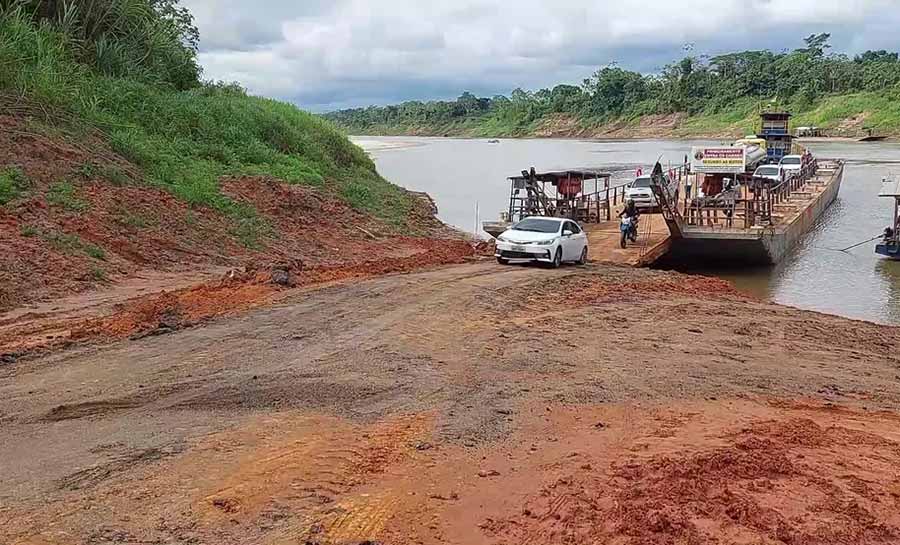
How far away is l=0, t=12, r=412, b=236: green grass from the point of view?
76.2 feet

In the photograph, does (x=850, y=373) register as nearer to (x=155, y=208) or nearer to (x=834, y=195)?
(x=155, y=208)

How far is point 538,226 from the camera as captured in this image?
23.2m

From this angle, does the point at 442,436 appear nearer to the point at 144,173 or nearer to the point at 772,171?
the point at 144,173

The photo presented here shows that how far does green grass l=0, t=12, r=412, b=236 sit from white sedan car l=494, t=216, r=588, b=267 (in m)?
6.77

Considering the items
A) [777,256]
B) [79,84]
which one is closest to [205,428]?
[79,84]

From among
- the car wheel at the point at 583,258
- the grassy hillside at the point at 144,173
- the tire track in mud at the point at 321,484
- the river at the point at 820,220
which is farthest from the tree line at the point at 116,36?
the tire track in mud at the point at 321,484

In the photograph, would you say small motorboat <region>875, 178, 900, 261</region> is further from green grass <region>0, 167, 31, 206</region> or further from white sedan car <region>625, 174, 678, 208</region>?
green grass <region>0, 167, 31, 206</region>

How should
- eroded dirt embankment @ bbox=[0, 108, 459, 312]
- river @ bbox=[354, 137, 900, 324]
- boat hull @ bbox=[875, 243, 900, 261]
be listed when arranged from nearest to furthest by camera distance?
eroded dirt embankment @ bbox=[0, 108, 459, 312] < river @ bbox=[354, 137, 900, 324] < boat hull @ bbox=[875, 243, 900, 261]

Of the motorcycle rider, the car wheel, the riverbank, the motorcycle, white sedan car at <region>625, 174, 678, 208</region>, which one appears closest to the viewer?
the car wheel

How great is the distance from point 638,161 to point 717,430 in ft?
256

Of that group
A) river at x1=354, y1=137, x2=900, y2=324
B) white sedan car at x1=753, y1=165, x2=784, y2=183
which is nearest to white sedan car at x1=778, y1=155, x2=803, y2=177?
white sedan car at x1=753, y1=165, x2=784, y2=183

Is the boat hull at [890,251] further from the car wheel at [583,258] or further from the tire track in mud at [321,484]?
the tire track in mud at [321,484]

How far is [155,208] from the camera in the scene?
2109 cm

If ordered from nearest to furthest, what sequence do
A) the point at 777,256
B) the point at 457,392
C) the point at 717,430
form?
the point at 717,430 < the point at 457,392 < the point at 777,256
